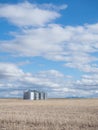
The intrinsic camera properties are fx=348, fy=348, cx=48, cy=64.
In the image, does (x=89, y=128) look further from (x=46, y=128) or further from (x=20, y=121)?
(x=20, y=121)

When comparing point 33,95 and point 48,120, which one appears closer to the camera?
point 48,120

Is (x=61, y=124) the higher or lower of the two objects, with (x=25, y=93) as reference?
lower

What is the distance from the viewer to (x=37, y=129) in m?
22.4

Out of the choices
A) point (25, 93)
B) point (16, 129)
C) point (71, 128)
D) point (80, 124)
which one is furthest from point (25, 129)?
point (25, 93)

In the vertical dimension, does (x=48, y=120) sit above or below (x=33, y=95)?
below

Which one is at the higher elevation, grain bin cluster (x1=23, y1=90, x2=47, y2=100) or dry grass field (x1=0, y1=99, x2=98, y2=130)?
grain bin cluster (x1=23, y1=90, x2=47, y2=100)

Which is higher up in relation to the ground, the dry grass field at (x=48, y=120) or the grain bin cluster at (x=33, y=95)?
the grain bin cluster at (x=33, y=95)

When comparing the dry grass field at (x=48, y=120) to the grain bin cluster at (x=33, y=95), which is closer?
the dry grass field at (x=48, y=120)

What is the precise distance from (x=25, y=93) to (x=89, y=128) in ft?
515

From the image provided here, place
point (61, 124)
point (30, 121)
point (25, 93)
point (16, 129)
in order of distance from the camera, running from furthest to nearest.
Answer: point (25, 93) → point (30, 121) → point (61, 124) → point (16, 129)

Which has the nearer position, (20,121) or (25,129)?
(25,129)

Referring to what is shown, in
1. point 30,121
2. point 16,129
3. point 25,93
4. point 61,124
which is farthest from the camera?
point 25,93

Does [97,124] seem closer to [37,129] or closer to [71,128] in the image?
[71,128]

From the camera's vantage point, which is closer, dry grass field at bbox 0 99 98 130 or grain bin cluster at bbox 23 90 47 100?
dry grass field at bbox 0 99 98 130
